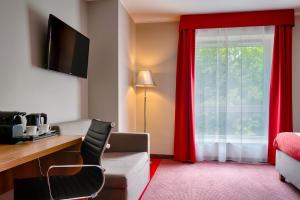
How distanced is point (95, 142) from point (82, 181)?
0.93 feet

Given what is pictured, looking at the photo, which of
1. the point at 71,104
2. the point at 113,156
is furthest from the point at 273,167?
the point at 71,104

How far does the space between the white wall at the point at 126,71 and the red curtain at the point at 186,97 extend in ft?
2.54

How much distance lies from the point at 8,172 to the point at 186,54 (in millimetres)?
3056

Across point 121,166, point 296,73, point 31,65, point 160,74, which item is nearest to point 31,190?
point 121,166

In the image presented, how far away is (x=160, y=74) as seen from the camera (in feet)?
14.2

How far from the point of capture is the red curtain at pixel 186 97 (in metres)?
4.03

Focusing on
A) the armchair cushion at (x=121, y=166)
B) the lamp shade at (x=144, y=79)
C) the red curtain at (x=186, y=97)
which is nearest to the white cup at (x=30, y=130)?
the armchair cushion at (x=121, y=166)

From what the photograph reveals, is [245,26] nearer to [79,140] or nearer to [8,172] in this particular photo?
[79,140]

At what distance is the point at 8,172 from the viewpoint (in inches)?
73.2

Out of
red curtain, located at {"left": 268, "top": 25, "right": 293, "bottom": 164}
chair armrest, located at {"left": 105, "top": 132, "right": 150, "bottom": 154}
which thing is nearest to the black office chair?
chair armrest, located at {"left": 105, "top": 132, "right": 150, "bottom": 154}

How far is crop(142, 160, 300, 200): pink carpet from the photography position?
263 centimetres

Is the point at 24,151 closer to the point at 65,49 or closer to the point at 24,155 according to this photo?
the point at 24,155

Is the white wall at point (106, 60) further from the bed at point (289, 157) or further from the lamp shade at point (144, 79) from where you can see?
the bed at point (289, 157)

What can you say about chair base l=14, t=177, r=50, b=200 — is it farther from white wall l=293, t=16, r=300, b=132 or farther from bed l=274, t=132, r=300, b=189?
white wall l=293, t=16, r=300, b=132
